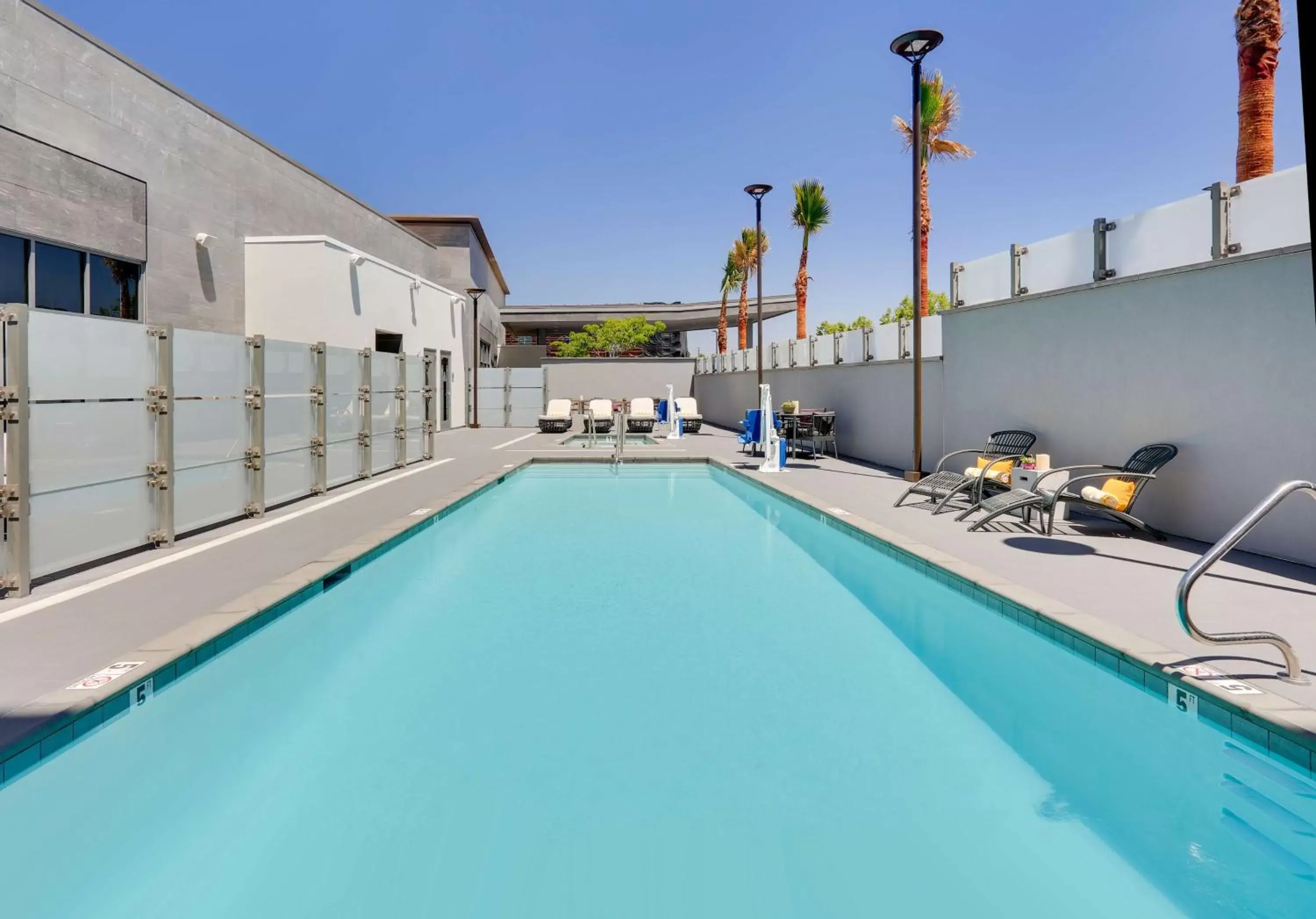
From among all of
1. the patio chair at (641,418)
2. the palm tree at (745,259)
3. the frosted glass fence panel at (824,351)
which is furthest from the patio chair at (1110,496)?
the palm tree at (745,259)

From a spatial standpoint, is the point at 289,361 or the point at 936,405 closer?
the point at 289,361

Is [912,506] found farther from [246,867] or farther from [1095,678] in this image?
[246,867]

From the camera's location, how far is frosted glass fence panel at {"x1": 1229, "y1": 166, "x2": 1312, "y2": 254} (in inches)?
232

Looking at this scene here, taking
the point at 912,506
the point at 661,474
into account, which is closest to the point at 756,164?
the point at 661,474

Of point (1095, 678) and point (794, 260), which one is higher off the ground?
point (794, 260)

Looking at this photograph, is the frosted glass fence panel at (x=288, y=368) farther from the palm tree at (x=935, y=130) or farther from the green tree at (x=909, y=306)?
the green tree at (x=909, y=306)

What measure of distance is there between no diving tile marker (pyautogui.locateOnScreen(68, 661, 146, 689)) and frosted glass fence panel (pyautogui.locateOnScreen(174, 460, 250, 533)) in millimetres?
3558

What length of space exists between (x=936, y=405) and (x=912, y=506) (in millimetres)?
3823

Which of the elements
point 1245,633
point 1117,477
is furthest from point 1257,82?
point 1245,633

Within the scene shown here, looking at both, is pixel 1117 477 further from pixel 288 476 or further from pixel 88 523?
pixel 288 476

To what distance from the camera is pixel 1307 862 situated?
8.54ft

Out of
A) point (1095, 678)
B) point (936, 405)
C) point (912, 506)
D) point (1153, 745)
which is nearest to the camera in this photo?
point (1153, 745)

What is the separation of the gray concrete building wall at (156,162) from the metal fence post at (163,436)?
671cm

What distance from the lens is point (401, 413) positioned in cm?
1310
